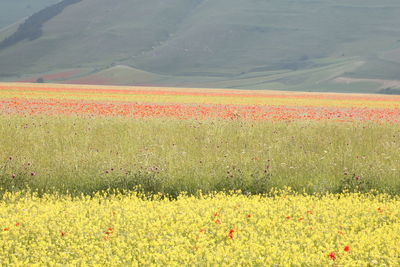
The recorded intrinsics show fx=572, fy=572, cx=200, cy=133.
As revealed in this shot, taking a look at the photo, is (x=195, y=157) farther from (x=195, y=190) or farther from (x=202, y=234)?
(x=202, y=234)

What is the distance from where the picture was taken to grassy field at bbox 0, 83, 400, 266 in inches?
303

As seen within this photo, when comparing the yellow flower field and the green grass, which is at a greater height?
the green grass

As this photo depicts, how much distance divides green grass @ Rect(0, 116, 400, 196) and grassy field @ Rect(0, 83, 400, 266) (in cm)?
4

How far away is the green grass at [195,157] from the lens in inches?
507

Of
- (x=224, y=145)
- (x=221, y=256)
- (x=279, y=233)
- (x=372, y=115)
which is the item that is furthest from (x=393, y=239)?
(x=372, y=115)

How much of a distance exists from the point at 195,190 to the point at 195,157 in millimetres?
2125

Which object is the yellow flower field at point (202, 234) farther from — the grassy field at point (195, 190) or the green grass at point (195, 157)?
the green grass at point (195, 157)

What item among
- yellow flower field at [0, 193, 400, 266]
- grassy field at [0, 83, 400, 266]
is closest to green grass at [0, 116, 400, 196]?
grassy field at [0, 83, 400, 266]

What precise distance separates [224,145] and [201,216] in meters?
7.10

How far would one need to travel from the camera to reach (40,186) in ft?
41.9

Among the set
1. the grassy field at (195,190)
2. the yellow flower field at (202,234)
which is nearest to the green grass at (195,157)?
the grassy field at (195,190)

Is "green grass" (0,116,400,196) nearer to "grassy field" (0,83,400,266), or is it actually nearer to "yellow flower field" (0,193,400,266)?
"grassy field" (0,83,400,266)

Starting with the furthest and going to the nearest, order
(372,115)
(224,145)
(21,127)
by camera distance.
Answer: (372,115), (21,127), (224,145)

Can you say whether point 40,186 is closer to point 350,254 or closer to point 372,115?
point 350,254
